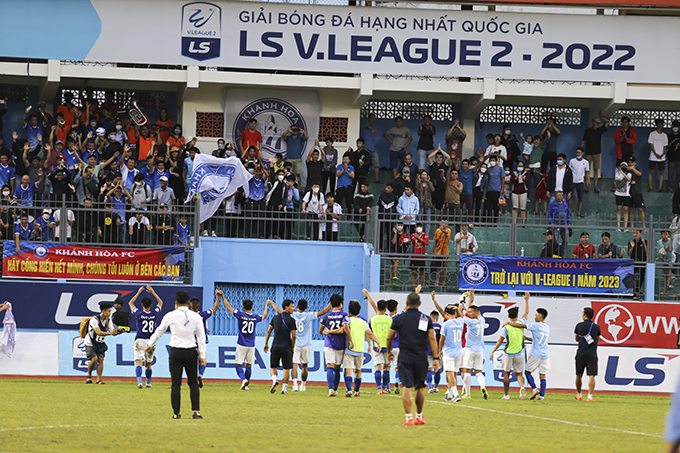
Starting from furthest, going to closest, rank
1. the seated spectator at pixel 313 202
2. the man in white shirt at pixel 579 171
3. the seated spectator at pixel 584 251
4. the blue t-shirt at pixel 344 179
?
the man in white shirt at pixel 579 171 < the blue t-shirt at pixel 344 179 < the seated spectator at pixel 313 202 < the seated spectator at pixel 584 251

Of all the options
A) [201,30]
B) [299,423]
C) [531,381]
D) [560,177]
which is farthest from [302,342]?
[201,30]

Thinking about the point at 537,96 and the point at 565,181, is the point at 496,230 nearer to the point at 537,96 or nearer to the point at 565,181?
the point at 565,181

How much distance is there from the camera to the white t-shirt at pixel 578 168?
2605 cm

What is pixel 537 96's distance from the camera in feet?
91.5

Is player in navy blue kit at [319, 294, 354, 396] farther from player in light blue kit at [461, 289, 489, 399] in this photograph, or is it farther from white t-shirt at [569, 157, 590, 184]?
white t-shirt at [569, 157, 590, 184]

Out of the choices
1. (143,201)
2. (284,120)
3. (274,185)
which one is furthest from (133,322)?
(284,120)

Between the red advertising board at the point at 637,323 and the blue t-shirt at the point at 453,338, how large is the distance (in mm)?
6472

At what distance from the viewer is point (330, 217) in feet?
78.1

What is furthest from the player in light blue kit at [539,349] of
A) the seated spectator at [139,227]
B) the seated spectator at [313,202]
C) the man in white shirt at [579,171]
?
the seated spectator at [139,227]

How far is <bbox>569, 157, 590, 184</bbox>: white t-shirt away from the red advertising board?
5188 millimetres

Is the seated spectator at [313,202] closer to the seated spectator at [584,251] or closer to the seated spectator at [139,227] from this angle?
the seated spectator at [139,227]

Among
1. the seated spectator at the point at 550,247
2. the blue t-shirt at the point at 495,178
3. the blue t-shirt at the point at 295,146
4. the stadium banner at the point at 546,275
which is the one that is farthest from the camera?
the blue t-shirt at the point at 295,146

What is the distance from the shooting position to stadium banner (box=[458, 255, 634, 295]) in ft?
73.9

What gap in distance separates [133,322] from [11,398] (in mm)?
6706
